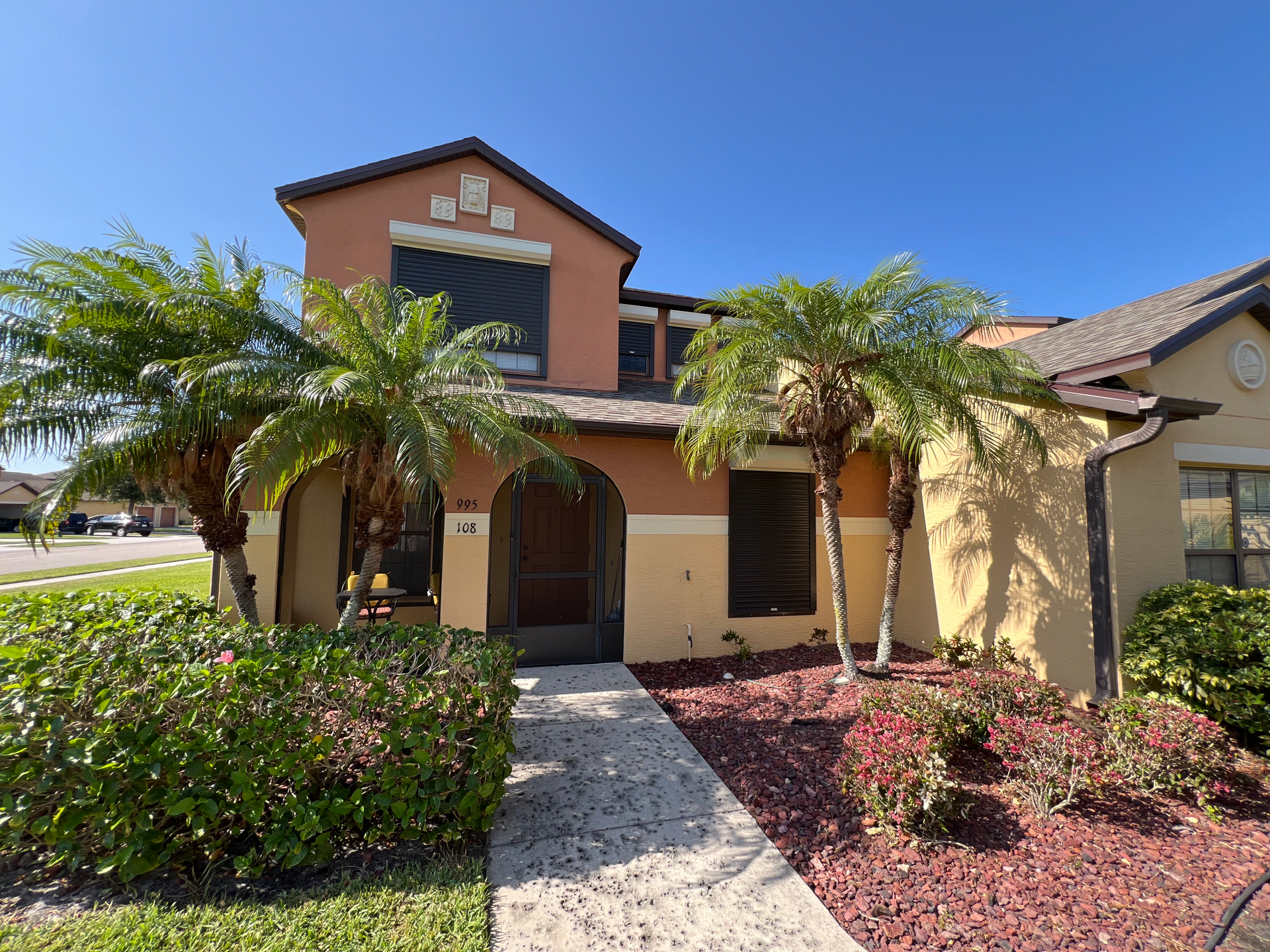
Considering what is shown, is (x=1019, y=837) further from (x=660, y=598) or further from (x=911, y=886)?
(x=660, y=598)

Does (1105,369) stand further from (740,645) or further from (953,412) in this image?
(740,645)

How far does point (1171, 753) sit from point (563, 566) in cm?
879

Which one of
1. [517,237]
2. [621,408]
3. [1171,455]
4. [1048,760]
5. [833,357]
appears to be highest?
[517,237]

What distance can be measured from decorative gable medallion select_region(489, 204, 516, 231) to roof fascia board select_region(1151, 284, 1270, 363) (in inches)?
378

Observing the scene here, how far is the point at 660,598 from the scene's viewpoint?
26.1 ft

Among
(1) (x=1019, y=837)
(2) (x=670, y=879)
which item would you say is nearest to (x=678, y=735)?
(2) (x=670, y=879)

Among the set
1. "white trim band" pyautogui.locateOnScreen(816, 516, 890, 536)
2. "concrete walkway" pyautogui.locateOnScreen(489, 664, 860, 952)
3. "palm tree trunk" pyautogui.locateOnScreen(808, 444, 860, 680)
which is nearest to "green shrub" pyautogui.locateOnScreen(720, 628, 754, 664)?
"palm tree trunk" pyautogui.locateOnScreen(808, 444, 860, 680)

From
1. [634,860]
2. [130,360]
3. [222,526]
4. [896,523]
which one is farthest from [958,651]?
[130,360]

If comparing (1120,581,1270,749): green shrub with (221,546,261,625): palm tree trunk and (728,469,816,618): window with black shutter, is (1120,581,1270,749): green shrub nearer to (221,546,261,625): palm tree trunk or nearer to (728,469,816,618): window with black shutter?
(728,469,816,618): window with black shutter

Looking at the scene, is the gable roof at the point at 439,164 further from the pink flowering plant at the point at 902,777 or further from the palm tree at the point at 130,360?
the pink flowering plant at the point at 902,777

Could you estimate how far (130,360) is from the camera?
521 cm

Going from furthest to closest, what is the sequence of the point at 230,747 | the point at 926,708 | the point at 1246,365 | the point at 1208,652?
the point at 1246,365, the point at 1208,652, the point at 926,708, the point at 230,747

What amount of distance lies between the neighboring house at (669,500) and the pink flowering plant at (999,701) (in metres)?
1.63

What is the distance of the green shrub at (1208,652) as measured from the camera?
16.0 feet
